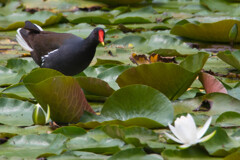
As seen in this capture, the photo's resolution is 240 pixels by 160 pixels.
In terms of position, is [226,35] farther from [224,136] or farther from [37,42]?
[224,136]

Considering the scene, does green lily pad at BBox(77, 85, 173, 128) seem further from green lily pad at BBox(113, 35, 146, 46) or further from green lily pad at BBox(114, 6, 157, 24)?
green lily pad at BBox(114, 6, 157, 24)

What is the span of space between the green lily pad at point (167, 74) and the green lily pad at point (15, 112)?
1.35 ft

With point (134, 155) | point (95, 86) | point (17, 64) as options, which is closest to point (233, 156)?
point (134, 155)

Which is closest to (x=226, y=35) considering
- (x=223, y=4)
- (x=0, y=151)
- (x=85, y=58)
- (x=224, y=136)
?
(x=85, y=58)

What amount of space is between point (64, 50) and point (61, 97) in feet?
3.16

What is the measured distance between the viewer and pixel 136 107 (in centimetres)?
181

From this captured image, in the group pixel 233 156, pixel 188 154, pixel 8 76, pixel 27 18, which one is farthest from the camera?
pixel 27 18

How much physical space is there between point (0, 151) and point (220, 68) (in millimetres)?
1709

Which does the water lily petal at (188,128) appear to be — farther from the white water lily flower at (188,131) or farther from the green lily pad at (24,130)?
A: the green lily pad at (24,130)

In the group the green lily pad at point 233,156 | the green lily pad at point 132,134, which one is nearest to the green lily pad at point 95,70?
the green lily pad at point 132,134

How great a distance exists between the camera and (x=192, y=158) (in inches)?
56.7

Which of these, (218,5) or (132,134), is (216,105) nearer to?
(132,134)

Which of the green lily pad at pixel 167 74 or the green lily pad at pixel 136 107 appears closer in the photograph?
the green lily pad at pixel 136 107

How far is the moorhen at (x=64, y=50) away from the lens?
8.75 feet
